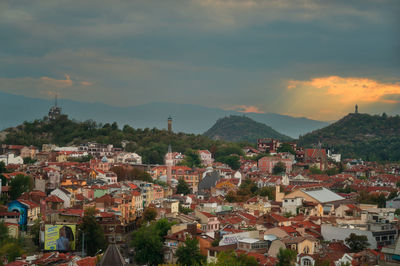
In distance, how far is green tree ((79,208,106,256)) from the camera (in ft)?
77.6

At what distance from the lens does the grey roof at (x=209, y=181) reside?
41.9 m

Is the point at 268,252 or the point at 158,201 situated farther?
the point at 158,201

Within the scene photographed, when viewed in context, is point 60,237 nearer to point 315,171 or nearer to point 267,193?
point 267,193

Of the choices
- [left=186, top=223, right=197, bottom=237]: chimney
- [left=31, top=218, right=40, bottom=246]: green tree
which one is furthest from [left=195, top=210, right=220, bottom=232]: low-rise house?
[left=31, top=218, right=40, bottom=246]: green tree

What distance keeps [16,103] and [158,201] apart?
272 feet

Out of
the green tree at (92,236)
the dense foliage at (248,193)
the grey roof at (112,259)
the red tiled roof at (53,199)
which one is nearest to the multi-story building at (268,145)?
the dense foliage at (248,193)

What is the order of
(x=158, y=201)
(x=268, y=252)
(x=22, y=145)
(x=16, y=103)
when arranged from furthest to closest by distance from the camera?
(x=16, y=103) < (x=22, y=145) < (x=158, y=201) < (x=268, y=252)

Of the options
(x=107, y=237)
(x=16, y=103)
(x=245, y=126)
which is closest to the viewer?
(x=107, y=237)

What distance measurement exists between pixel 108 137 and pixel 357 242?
40372mm

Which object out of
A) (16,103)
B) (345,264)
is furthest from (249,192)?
(16,103)

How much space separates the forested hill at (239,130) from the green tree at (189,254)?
103583 mm

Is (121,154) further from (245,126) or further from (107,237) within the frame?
(245,126)

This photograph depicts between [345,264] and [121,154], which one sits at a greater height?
[121,154]

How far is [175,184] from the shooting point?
41.4 metres
